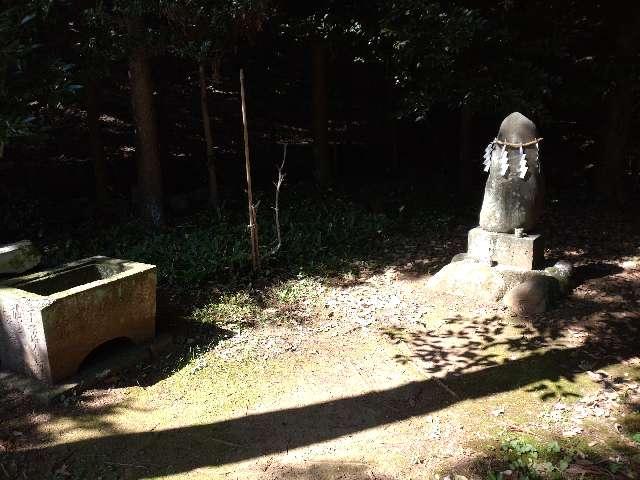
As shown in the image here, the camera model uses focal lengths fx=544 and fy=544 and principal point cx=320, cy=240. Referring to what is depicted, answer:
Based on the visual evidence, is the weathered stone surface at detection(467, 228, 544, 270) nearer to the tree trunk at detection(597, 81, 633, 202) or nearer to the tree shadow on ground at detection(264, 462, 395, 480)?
the tree shadow on ground at detection(264, 462, 395, 480)

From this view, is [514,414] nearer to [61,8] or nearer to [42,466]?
[42,466]

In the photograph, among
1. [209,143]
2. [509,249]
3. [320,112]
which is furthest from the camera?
[320,112]

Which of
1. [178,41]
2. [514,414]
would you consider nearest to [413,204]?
[178,41]

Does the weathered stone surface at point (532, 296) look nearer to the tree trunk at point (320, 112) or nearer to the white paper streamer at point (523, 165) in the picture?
the white paper streamer at point (523, 165)

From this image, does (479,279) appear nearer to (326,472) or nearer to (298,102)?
(326,472)

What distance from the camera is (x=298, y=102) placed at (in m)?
14.8

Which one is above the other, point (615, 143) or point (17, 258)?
point (615, 143)

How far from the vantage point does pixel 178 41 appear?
340 inches

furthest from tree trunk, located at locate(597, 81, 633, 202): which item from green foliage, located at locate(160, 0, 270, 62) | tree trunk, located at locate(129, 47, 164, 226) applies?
tree trunk, located at locate(129, 47, 164, 226)

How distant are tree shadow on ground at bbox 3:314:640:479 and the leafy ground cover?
2 centimetres

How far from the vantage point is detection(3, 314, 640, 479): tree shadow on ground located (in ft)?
13.8

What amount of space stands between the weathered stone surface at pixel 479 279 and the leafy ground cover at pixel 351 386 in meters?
0.14

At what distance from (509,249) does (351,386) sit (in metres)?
2.83

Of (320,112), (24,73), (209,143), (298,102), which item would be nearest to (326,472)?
(24,73)
